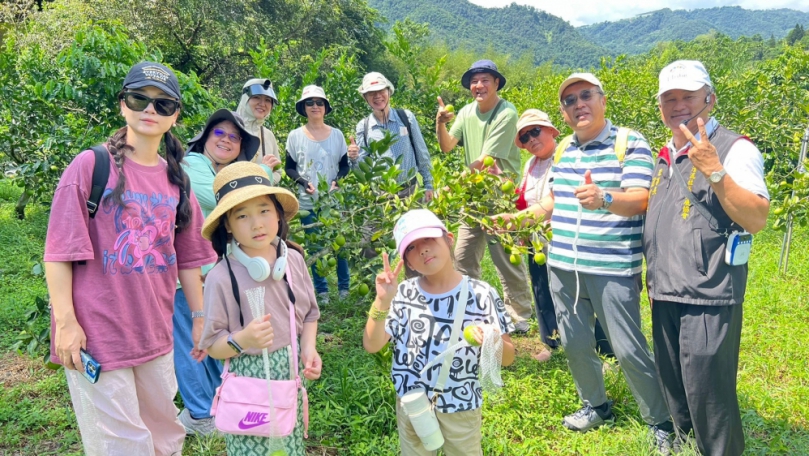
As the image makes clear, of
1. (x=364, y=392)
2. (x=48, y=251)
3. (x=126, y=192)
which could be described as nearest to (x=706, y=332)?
(x=364, y=392)

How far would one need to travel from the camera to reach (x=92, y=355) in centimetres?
175

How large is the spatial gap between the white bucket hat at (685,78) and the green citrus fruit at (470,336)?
1.17 meters

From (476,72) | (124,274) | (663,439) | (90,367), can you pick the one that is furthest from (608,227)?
(90,367)

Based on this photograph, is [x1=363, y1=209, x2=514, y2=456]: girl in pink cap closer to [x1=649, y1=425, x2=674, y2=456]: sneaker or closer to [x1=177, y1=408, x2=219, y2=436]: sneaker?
[x1=649, y1=425, x2=674, y2=456]: sneaker

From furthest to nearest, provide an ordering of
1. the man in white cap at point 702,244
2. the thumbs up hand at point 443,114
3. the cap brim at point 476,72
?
the thumbs up hand at point 443,114 → the cap brim at point 476,72 → the man in white cap at point 702,244

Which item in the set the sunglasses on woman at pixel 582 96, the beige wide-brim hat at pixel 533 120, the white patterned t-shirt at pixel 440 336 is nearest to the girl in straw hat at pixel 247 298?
the white patterned t-shirt at pixel 440 336

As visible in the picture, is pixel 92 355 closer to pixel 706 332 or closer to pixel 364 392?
pixel 364 392

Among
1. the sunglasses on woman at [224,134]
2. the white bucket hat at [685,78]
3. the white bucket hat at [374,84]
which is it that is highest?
the white bucket hat at [374,84]

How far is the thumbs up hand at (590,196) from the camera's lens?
2.21 metres

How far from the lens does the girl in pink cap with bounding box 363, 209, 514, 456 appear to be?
5.80 ft

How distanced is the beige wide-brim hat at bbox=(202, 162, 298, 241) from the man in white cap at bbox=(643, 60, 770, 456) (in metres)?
1.43

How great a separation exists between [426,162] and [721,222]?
8.02 ft

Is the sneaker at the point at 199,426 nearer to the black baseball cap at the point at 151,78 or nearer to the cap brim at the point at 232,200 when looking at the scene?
the cap brim at the point at 232,200

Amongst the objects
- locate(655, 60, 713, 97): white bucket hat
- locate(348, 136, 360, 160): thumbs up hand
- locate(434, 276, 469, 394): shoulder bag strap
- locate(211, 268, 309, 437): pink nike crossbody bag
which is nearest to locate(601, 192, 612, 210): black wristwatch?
locate(655, 60, 713, 97): white bucket hat
